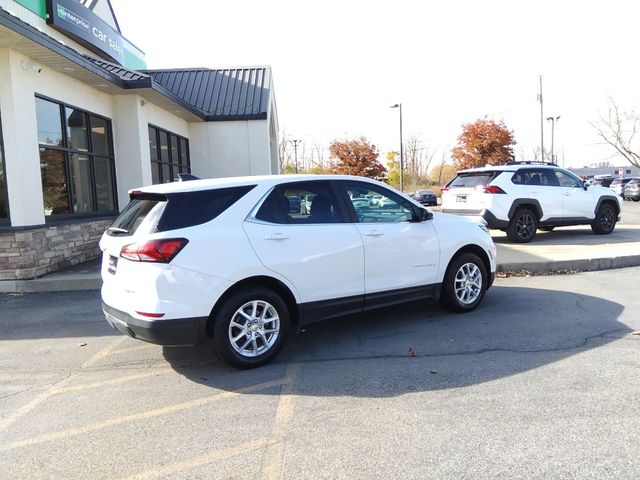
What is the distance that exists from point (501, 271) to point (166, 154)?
10.5 meters

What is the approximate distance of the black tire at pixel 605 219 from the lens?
12.5 metres

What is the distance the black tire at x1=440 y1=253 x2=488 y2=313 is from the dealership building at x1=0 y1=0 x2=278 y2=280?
22.1 ft

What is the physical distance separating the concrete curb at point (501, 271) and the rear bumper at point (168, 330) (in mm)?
4542

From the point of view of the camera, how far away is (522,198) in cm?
1109

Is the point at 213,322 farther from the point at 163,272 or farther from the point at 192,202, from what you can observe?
the point at 192,202

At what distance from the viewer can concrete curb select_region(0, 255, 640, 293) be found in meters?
8.34

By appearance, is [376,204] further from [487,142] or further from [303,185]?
[487,142]

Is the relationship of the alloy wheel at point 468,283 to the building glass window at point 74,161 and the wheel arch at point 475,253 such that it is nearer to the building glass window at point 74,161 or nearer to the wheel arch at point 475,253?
the wheel arch at point 475,253

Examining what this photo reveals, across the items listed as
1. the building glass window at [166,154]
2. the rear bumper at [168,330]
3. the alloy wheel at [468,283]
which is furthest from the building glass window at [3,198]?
the alloy wheel at [468,283]

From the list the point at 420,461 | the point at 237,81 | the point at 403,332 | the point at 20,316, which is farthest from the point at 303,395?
the point at 237,81

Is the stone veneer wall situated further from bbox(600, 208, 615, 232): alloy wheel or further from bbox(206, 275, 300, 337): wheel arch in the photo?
bbox(600, 208, 615, 232): alloy wheel

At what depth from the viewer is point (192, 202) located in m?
4.43

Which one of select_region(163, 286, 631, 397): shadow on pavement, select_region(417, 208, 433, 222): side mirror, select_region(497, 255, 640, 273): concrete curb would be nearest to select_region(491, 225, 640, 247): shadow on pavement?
select_region(497, 255, 640, 273): concrete curb

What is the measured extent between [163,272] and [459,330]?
3.19m
